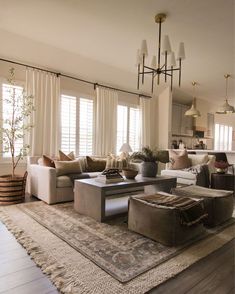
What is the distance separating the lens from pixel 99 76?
5746 millimetres

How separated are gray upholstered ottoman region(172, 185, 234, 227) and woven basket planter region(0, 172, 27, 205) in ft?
8.48

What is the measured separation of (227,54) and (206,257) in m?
4.38

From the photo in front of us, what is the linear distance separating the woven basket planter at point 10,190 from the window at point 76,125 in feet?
5.40

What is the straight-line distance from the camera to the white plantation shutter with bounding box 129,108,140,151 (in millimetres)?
6641

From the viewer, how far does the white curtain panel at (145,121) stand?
6730 mm

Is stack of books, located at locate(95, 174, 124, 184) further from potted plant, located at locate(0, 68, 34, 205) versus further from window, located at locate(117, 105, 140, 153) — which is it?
window, located at locate(117, 105, 140, 153)

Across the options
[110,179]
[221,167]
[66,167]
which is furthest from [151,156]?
[221,167]

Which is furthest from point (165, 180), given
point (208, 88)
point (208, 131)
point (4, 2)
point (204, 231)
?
point (208, 131)

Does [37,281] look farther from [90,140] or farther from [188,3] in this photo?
[90,140]

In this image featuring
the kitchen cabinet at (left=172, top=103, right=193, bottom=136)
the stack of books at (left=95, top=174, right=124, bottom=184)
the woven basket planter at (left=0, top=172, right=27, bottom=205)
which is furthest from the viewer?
the kitchen cabinet at (left=172, top=103, right=193, bottom=136)

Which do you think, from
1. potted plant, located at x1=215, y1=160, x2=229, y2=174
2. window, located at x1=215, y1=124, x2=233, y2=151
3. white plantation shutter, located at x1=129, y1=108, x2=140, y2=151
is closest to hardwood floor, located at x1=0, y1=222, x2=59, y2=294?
potted plant, located at x1=215, y1=160, x2=229, y2=174

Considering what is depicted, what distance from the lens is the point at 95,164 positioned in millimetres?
4848

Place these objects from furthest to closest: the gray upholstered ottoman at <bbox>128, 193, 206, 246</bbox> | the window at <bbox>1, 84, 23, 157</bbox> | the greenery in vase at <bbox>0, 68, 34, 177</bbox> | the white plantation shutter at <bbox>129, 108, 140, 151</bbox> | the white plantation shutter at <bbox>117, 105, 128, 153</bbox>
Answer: the white plantation shutter at <bbox>129, 108, 140, 151</bbox> → the white plantation shutter at <bbox>117, 105, 128, 153</bbox> → the window at <bbox>1, 84, 23, 157</bbox> → the greenery in vase at <bbox>0, 68, 34, 177</bbox> → the gray upholstered ottoman at <bbox>128, 193, 206, 246</bbox>

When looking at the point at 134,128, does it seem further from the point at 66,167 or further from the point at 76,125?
the point at 66,167
